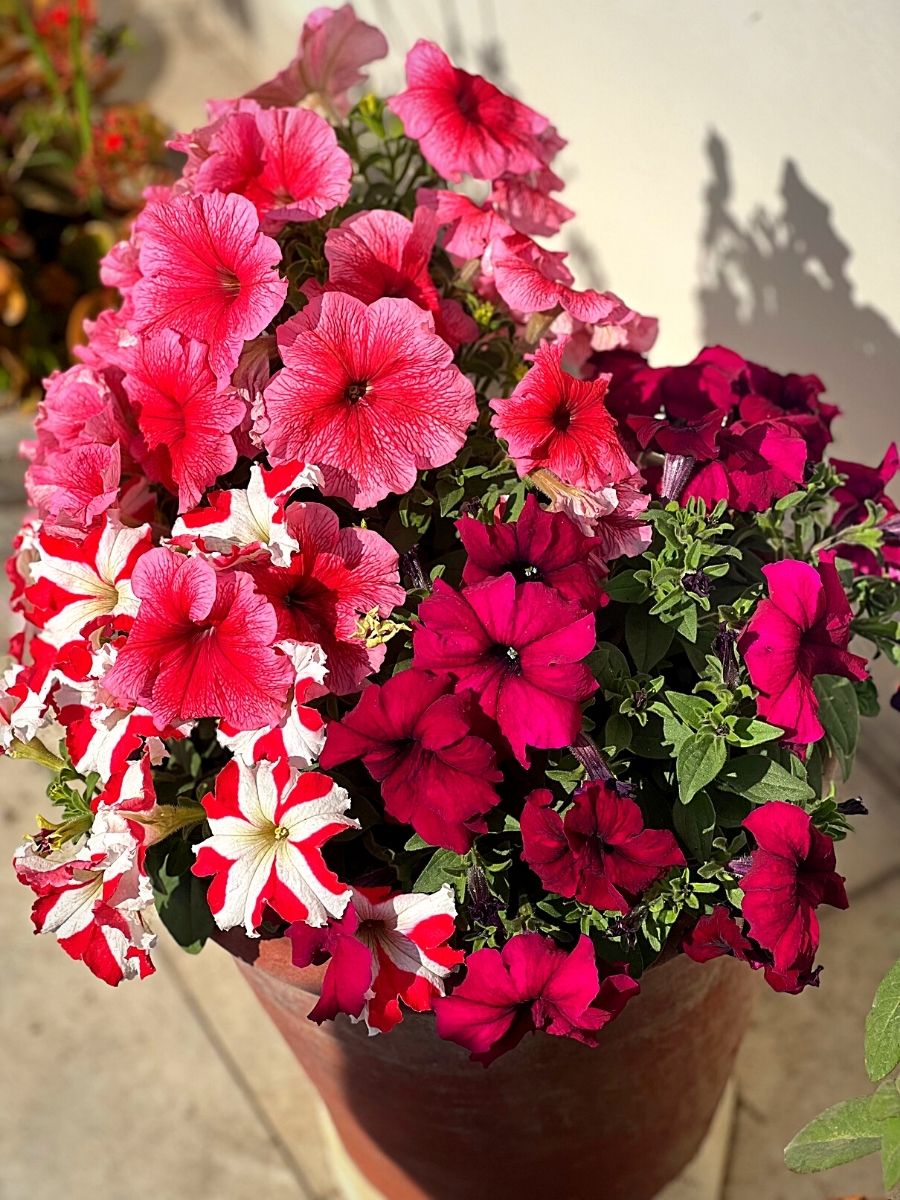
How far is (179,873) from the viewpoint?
0.80 meters

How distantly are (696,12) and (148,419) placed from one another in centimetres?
72

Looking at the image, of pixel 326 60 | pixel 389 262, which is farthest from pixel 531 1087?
pixel 326 60

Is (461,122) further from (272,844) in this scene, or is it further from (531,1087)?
(531,1087)

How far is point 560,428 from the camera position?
75 centimetres

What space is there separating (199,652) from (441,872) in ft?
0.63

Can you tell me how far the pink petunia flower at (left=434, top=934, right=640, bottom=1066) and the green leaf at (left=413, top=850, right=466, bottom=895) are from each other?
0.07 m

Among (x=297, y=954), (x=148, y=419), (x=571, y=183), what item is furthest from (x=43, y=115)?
(x=297, y=954)

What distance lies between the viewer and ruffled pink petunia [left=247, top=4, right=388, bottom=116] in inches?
35.6

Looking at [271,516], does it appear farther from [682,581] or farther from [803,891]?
[803,891]

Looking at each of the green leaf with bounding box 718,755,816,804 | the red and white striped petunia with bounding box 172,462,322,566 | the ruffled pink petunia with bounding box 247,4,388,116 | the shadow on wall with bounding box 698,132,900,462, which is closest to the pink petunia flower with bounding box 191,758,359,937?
Answer: the red and white striped petunia with bounding box 172,462,322,566

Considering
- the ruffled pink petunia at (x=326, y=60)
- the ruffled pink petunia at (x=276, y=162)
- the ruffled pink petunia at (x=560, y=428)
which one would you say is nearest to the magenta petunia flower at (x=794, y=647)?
the ruffled pink petunia at (x=560, y=428)

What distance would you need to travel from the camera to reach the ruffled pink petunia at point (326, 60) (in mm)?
904

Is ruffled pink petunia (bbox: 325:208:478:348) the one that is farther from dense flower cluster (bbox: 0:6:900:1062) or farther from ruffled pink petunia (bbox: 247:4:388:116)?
ruffled pink petunia (bbox: 247:4:388:116)

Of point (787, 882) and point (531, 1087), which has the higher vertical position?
point (787, 882)
